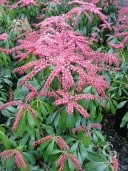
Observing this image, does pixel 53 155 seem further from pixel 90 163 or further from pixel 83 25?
pixel 83 25

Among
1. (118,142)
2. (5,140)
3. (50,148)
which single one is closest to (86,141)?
(50,148)

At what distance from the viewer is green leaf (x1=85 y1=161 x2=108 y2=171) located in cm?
199

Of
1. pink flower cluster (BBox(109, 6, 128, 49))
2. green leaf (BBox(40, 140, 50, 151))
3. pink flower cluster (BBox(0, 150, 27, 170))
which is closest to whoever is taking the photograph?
pink flower cluster (BBox(0, 150, 27, 170))

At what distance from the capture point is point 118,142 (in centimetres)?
348

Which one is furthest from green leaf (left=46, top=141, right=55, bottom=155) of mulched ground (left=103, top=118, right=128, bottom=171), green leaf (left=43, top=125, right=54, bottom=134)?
mulched ground (left=103, top=118, right=128, bottom=171)

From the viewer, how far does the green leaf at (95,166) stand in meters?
1.99

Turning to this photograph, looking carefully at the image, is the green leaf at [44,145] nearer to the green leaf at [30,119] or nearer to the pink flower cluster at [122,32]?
the green leaf at [30,119]

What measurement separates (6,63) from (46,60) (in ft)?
2.87

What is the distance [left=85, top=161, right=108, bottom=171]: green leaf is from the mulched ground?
1265 millimetres

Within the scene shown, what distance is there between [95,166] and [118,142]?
1531 millimetres

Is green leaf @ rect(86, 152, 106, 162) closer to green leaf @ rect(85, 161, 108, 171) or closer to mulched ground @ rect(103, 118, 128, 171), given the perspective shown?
green leaf @ rect(85, 161, 108, 171)

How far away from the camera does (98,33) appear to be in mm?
3545

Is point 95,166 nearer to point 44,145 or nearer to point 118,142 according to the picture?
point 44,145

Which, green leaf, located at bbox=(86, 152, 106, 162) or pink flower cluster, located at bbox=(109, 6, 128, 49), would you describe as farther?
pink flower cluster, located at bbox=(109, 6, 128, 49)
